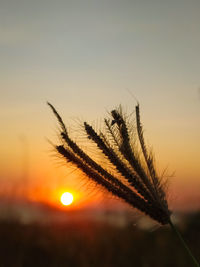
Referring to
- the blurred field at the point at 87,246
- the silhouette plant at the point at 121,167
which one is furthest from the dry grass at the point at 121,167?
the blurred field at the point at 87,246

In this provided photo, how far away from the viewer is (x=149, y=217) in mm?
1766

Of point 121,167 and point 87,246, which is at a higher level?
point 87,246

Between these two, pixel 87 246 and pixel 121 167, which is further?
pixel 87 246

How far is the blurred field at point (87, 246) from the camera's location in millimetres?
6715

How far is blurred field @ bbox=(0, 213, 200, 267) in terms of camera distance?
6.71m

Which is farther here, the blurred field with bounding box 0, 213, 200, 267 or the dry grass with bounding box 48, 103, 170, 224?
the blurred field with bounding box 0, 213, 200, 267

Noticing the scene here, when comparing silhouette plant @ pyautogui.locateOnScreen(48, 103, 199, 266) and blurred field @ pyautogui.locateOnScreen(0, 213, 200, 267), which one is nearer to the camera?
silhouette plant @ pyautogui.locateOnScreen(48, 103, 199, 266)

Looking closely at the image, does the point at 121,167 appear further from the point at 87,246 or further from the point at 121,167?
the point at 87,246

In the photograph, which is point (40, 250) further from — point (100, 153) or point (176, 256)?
point (100, 153)

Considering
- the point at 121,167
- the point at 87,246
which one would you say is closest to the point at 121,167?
the point at 121,167

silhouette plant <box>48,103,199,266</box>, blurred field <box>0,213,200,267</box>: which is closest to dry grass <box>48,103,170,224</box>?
silhouette plant <box>48,103,199,266</box>

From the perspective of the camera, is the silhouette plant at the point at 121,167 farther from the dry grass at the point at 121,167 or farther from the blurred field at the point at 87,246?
the blurred field at the point at 87,246

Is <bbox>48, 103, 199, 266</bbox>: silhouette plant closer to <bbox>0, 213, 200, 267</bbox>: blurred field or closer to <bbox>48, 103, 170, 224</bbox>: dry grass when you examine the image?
<bbox>48, 103, 170, 224</bbox>: dry grass

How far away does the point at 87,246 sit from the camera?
7480mm
